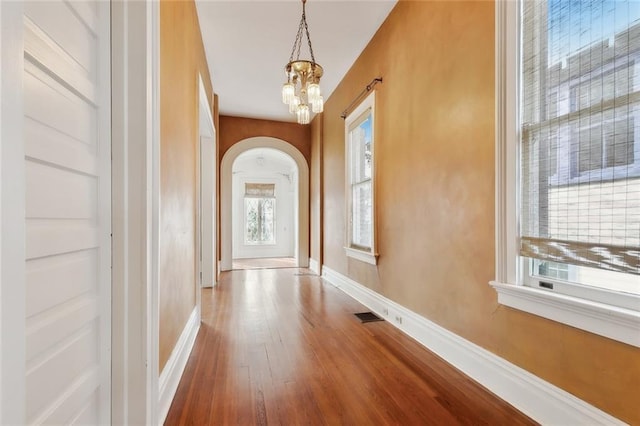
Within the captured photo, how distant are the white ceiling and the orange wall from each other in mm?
1097

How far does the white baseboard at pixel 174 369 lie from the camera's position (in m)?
1.53

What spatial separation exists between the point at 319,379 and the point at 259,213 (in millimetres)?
6972

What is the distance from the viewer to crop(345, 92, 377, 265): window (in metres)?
3.38

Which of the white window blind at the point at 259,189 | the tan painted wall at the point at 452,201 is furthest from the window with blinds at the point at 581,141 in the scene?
the white window blind at the point at 259,189

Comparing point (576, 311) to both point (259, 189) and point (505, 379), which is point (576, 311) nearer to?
point (505, 379)

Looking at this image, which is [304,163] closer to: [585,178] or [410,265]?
[410,265]

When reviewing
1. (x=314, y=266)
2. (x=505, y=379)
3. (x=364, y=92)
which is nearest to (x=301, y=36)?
(x=364, y=92)

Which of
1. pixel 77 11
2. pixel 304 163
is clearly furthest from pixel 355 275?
pixel 77 11

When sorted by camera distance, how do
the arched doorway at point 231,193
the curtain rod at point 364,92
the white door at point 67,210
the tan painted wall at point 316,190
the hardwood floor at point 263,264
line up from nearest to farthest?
the white door at point 67,210 < the curtain rod at point 364,92 < the tan painted wall at point 316,190 < the arched doorway at point 231,193 < the hardwood floor at point 263,264

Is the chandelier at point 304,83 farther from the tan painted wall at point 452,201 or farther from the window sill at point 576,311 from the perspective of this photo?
the window sill at point 576,311

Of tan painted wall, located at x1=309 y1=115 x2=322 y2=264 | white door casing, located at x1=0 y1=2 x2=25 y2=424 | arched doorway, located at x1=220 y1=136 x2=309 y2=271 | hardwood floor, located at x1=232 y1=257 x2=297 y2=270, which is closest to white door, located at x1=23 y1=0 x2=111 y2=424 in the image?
white door casing, located at x1=0 y1=2 x2=25 y2=424

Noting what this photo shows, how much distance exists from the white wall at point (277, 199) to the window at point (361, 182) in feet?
14.0

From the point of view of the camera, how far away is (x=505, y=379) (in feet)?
5.55

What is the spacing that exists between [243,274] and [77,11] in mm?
4963
